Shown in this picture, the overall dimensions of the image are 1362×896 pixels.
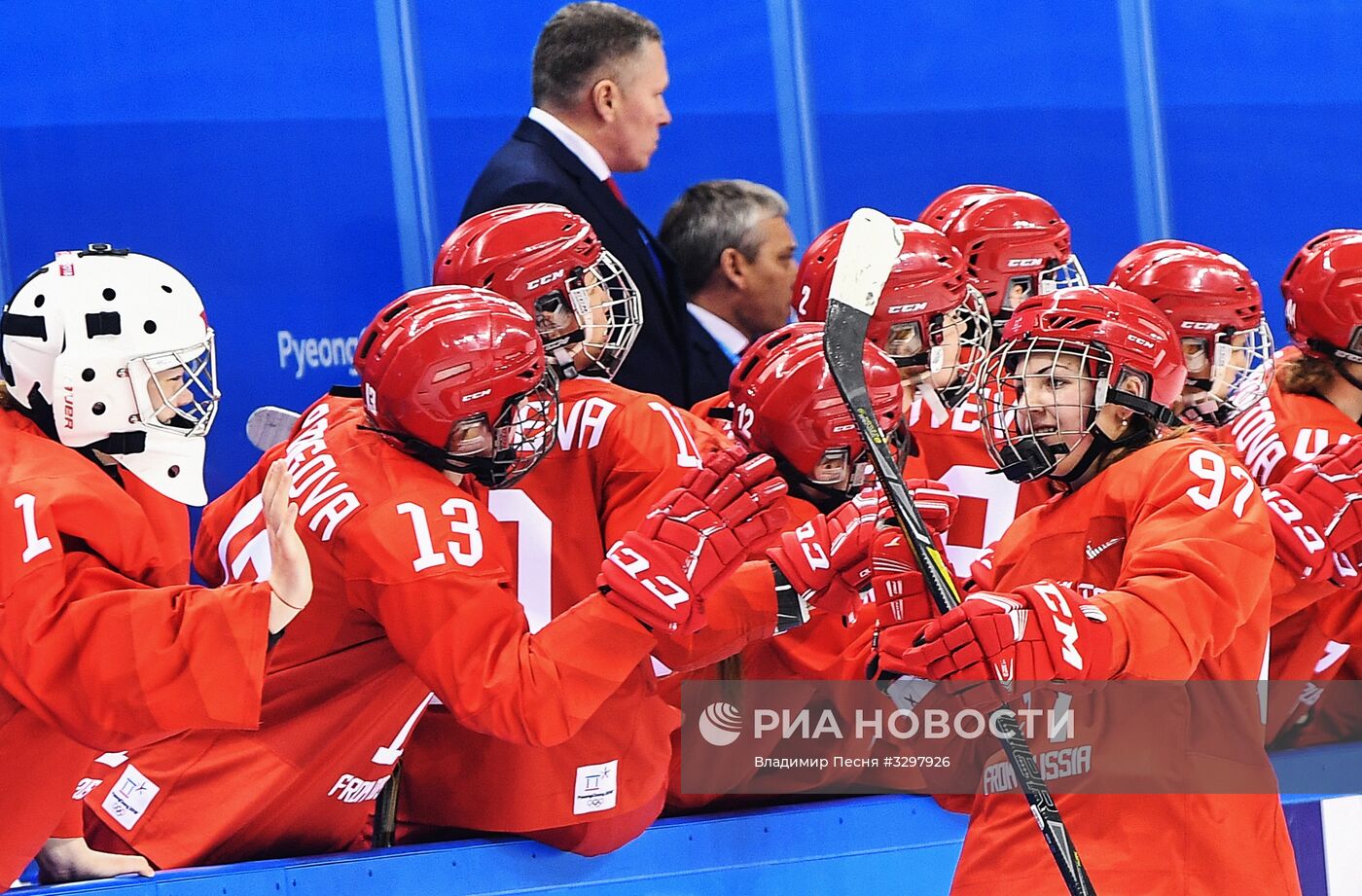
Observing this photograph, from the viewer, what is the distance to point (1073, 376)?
2.96m

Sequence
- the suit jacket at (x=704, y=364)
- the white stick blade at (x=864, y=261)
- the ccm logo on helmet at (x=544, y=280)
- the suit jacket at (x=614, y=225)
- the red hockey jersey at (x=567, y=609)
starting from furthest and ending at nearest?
the suit jacket at (x=704, y=364)
the suit jacket at (x=614, y=225)
the ccm logo on helmet at (x=544, y=280)
the red hockey jersey at (x=567, y=609)
the white stick blade at (x=864, y=261)

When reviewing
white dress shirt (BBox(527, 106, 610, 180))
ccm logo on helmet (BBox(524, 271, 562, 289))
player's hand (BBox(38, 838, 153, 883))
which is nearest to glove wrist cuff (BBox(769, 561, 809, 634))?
ccm logo on helmet (BBox(524, 271, 562, 289))

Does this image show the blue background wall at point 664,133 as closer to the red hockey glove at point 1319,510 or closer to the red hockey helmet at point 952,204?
the red hockey helmet at point 952,204

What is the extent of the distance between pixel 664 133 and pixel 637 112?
1.04 m

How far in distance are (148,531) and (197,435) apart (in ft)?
0.65

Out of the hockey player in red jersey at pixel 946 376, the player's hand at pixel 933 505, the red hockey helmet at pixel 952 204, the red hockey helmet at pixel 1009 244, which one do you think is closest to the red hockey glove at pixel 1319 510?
the hockey player in red jersey at pixel 946 376

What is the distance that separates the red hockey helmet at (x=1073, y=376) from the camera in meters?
2.96

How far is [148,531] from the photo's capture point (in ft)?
9.52

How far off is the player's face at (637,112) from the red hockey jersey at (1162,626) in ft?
7.02

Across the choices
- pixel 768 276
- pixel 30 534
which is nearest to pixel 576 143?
pixel 768 276

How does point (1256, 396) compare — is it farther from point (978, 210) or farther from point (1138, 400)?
point (1138, 400)

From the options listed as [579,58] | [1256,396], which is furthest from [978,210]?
[579,58]

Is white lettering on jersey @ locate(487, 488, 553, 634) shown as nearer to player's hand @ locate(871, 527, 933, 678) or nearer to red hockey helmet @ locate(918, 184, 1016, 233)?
player's hand @ locate(871, 527, 933, 678)

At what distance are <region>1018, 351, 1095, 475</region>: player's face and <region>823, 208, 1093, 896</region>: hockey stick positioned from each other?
30 cm
